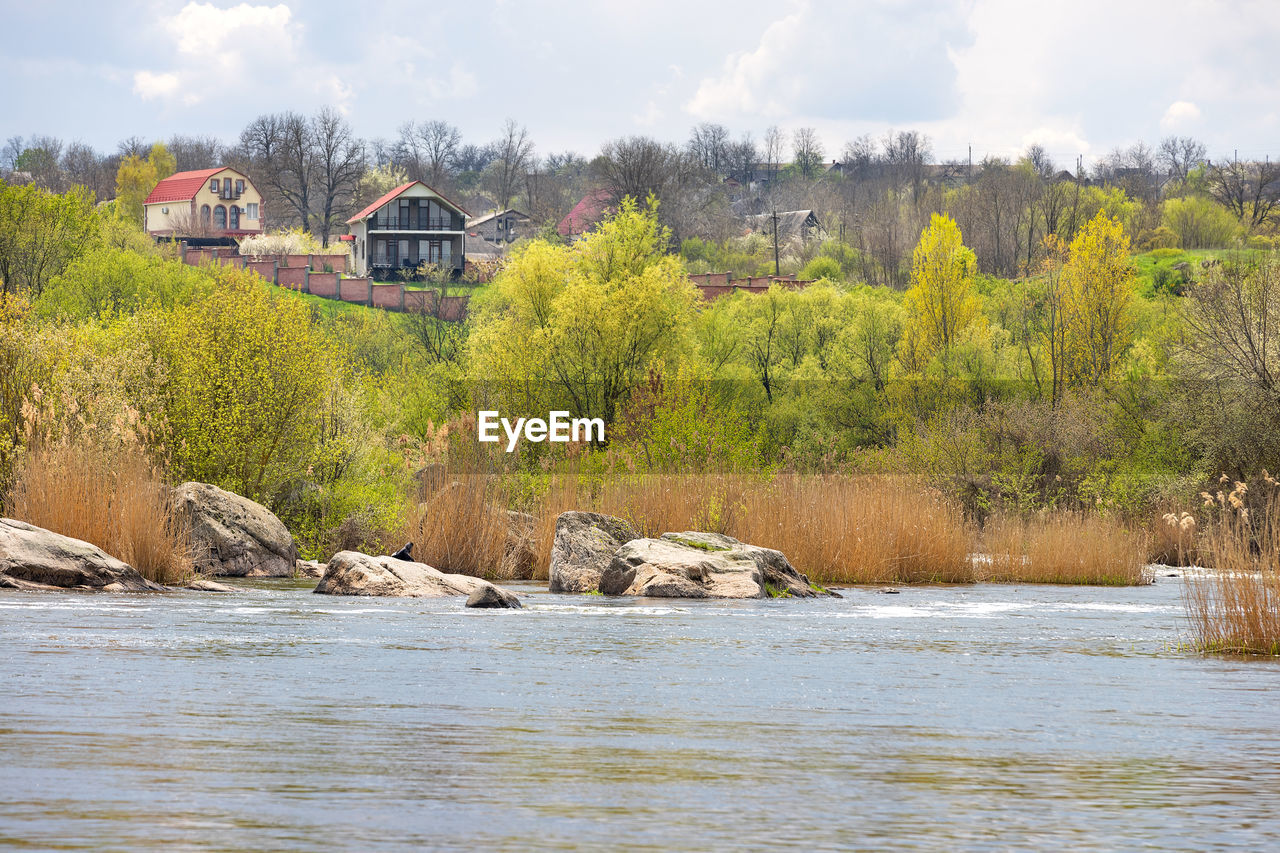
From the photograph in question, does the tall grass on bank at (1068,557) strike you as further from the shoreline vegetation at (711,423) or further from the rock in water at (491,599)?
the rock in water at (491,599)

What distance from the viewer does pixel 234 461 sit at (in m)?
30.9

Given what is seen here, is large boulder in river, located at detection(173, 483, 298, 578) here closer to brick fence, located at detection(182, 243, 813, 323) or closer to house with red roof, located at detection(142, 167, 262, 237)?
brick fence, located at detection(182, 243, 813, 323)

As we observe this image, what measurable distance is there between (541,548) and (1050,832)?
20656mm

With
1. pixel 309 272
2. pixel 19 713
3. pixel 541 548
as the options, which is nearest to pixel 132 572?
pixel 541 548

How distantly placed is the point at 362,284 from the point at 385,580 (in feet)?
239

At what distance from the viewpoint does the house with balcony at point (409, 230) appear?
376ft

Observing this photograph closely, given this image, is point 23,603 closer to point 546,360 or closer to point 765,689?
point 765,689

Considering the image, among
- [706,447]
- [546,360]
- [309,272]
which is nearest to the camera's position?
[706,447]

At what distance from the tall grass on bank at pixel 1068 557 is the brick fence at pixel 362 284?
5435 cm

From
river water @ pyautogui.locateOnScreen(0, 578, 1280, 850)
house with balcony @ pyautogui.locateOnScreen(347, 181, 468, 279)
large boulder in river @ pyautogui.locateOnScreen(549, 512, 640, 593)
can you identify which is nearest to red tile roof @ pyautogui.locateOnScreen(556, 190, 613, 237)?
house with balcony @ pyautogui.locateOnScreen(347, 181, 468, 279)

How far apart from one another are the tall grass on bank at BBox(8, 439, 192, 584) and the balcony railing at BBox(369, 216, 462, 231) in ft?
303

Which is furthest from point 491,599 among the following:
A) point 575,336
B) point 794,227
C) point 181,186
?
point 181,186

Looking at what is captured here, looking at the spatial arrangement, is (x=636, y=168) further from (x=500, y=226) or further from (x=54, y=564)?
(x=54, y=564)

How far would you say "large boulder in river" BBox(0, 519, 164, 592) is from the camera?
2131 centimetres
